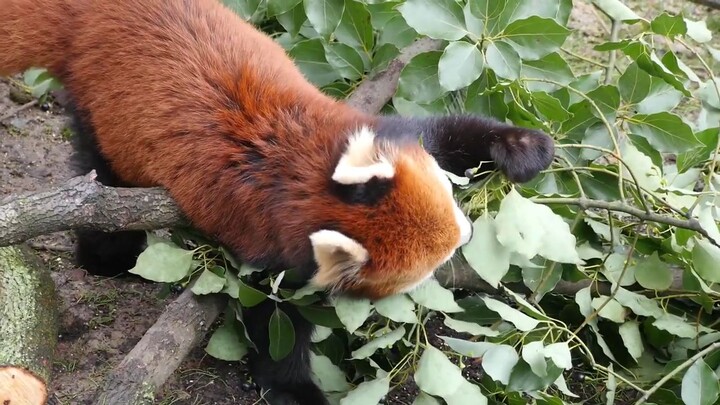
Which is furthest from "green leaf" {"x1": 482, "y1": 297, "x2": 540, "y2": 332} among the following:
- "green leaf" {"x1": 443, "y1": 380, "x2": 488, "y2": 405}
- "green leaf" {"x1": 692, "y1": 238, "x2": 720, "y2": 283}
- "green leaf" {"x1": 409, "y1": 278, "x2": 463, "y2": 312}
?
"green leaf" {"x1": 692, "y1": 238, "x2": 720, "y2": 283}

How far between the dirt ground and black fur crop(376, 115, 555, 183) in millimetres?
865

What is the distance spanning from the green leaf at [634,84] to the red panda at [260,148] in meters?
0.49

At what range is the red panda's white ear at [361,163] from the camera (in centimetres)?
215

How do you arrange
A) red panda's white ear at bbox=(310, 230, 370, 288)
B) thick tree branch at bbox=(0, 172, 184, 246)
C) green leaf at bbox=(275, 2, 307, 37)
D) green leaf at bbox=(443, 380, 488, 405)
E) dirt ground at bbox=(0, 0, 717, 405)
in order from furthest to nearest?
green leaf at bbox=(275, 2, 307, 37), dirt ground at bbox=(0, 0, 717, 405), green leaf at bbox=(443, 380, 488, 405), thick tree branch at bbox=(0, 172, 184, 246), red panda's white ear at bbox=(310, 230, 370, 288)

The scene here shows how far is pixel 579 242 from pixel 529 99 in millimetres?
542

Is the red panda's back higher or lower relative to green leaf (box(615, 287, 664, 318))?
higher

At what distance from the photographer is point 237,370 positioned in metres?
2.93

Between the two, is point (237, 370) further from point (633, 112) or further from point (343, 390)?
point (633, 112)

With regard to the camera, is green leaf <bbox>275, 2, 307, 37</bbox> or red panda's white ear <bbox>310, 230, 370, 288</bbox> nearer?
red panda's white ear <bbox>310, 230, 370, 288</bbox>

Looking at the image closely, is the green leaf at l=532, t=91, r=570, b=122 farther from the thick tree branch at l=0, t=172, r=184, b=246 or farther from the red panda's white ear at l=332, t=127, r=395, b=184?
the thick tree branch at l=0, t=172, r=184, b=246

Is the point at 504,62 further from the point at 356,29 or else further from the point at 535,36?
the point at 356,29

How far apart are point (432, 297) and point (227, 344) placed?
29.4 inches

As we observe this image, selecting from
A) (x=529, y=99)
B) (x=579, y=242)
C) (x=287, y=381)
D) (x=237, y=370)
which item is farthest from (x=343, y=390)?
(x=529, y=99)

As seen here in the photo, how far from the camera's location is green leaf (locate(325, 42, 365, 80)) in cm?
321
